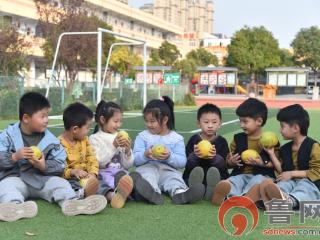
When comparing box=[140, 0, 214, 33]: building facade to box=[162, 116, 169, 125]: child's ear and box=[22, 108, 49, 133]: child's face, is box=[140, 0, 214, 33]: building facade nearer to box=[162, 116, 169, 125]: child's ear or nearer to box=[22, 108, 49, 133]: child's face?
box=[162, 116, 169, 125]: child's ear

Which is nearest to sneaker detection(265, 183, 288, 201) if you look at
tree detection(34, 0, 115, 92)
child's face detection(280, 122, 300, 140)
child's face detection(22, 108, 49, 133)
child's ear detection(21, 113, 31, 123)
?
child's face detection(280, 122, 300, 140)

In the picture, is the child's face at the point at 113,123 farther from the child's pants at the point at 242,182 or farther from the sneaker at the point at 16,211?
the sneaker at the point at 16,211

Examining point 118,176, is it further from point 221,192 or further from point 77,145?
point 221,192

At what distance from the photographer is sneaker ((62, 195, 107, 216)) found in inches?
168

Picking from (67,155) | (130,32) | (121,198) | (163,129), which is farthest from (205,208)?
(130,32)

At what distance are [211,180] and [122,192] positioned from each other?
0.90 metres

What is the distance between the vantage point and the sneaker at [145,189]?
474cm

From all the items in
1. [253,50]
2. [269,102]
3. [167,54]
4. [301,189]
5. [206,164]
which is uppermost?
[253,50]

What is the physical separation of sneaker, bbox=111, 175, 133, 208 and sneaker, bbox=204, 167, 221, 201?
810 millimetres

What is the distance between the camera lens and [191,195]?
474 centimetres

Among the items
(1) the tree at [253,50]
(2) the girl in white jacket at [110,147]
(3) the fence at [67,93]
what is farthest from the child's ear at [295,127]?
Result: (1) the tree at [253,50]

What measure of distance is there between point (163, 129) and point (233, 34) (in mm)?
59531

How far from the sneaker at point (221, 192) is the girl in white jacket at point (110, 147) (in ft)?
2.95

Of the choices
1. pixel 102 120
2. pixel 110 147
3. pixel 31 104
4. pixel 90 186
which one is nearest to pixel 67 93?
pixel 102 120
